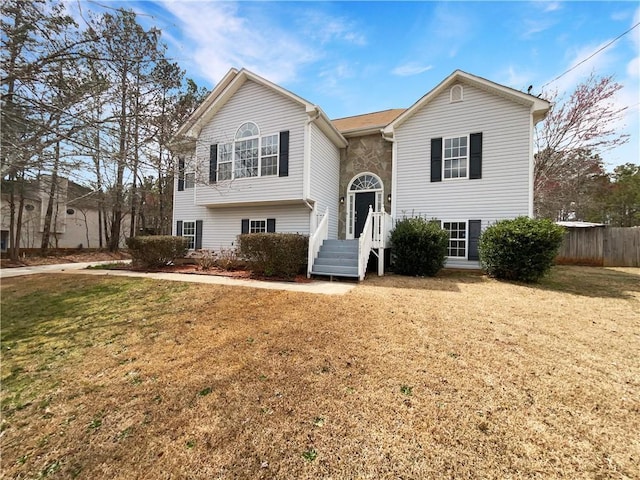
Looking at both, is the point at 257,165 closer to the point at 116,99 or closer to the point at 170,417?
the point at 116,99

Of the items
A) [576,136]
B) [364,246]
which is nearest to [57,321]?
[364,246]

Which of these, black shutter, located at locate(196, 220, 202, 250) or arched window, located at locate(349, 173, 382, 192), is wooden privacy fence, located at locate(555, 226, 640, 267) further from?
black shutter, located at locate(196, 220, 202, 250)

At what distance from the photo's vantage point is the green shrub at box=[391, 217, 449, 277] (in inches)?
330

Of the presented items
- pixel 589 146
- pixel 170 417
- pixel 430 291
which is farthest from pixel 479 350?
pixel 589 146

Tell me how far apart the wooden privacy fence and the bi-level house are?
6174mm

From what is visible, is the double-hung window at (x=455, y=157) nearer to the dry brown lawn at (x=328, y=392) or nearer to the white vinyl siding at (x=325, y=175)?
the white vinyl siding at (x=325, y=175)

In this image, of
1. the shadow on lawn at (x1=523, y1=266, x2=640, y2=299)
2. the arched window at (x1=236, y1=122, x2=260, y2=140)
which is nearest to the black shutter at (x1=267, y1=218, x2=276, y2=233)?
the arched window at (x1=236, y1=122, x2=260, y2=140)

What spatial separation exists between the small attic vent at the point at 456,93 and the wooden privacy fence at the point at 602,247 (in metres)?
8.19

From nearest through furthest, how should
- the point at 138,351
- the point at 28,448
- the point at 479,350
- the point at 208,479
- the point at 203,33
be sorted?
the point at 208,479 → the point at 28,448 → the point at 479,350 → the point at 138,351 → the point at 203,33

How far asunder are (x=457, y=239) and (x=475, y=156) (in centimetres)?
288

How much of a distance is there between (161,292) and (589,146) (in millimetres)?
20713

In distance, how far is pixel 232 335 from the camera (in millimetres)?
4277

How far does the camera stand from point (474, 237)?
951 cm

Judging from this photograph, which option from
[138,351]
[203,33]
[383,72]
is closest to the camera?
[138,351]
